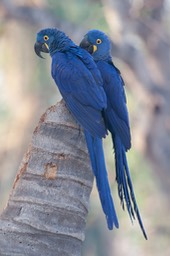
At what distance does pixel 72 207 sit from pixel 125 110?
0.82m

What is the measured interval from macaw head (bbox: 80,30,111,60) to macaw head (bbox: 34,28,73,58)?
0.28 m

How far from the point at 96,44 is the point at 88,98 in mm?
943

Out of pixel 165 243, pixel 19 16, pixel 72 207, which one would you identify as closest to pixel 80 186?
pixel 72 207

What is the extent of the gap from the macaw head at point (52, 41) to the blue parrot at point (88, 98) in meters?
0.05

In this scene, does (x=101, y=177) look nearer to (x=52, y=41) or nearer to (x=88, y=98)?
(x=88, y=98)

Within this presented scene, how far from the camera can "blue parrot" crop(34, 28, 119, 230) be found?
15.9ft

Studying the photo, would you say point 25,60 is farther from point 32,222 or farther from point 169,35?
point 32,222

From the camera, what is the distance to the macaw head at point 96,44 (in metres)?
5.83

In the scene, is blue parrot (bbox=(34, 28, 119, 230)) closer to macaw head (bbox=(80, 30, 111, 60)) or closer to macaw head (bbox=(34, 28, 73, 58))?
macaw head (bbox=(34, 28, 73, 58))

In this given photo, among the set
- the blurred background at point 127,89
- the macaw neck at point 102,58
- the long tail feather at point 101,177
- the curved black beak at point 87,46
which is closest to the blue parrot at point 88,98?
the long tail feather at point 101,177

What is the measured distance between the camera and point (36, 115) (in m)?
17.3

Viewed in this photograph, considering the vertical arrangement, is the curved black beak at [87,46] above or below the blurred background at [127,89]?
below

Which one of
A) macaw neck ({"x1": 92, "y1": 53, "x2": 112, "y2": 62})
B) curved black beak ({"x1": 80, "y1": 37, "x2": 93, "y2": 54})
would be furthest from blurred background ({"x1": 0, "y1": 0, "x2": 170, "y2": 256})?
macaw neck ({"x1": 92, "y1": 53, "x2": 112, "y2": 62})

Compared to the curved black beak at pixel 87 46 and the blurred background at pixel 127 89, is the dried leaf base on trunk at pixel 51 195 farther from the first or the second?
the blurred background at pixel 127 89
